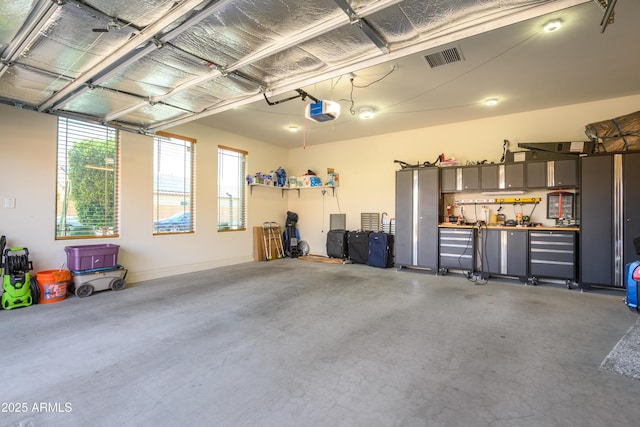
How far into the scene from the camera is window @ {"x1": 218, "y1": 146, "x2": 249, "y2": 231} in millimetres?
6715

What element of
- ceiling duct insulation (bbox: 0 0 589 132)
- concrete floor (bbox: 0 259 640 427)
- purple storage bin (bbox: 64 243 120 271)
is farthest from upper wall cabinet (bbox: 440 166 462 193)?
purple storage bin (bbox: 64 243 120 271)

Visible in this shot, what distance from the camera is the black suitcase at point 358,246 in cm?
681

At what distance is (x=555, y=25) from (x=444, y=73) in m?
1.21

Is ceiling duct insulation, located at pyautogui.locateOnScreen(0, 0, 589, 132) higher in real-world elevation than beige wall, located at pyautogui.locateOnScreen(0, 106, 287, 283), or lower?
higher

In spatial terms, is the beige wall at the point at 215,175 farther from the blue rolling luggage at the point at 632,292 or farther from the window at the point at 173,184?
the blue rolling luggage at the point at 632,292

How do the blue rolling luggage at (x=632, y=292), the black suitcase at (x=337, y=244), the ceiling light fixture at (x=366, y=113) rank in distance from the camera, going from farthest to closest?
1. the black suitcase at (x=337, y=244)
2. the ceiling light fixture at (x=366, y=113)
3. the blue rolling luggage at (x=632, y=292)

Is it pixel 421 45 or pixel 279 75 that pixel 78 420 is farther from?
pixel 421 45

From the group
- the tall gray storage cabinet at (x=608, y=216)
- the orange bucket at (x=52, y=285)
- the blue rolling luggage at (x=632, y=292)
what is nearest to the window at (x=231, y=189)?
the orange bucket at (x=52, y=285)

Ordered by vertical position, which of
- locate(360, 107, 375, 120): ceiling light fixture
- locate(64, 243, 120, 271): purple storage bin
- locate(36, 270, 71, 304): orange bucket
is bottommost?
locate(36, 270, 71, 304): orange bucket

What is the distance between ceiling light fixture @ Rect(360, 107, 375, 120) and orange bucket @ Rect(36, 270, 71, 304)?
520 centimetres

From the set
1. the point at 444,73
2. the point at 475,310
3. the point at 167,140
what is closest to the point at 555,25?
the point at 444,73

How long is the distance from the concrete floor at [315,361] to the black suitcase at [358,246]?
2.57 metres

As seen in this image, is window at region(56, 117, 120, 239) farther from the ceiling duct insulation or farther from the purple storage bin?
the ceiling duct insulation

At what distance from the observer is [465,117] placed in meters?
5.77
